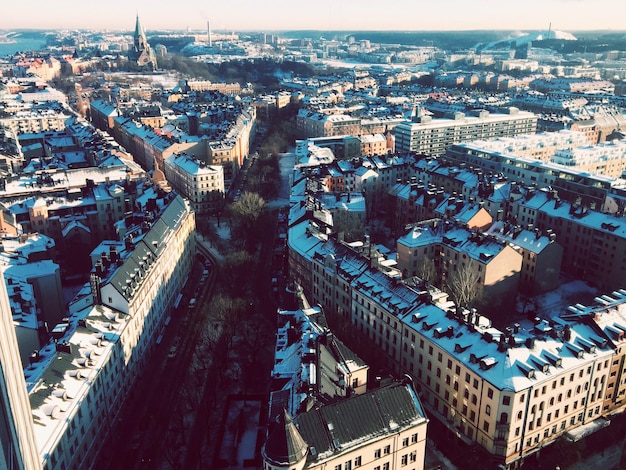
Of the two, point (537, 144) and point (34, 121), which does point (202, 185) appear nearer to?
point (537, 144)

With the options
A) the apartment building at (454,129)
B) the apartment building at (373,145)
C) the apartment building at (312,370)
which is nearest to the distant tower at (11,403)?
the apartment building at (312,370)

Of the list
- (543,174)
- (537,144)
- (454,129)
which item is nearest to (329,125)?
(454,129)

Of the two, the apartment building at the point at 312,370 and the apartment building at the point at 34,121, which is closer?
the apartment building at the point at 312,370

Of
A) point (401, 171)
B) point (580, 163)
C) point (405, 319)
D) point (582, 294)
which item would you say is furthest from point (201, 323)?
point (580, 163)

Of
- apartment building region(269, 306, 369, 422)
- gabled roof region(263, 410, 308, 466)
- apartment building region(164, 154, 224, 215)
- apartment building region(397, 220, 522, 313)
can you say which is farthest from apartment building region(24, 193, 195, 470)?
apartment building region(397, 220, 522, 313)

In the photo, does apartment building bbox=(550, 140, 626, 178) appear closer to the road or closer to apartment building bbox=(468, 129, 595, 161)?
apartment building bbox=(468, 129, 595, 161)

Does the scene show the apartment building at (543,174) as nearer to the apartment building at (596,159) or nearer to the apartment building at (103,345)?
the apartment building at (596,159)
